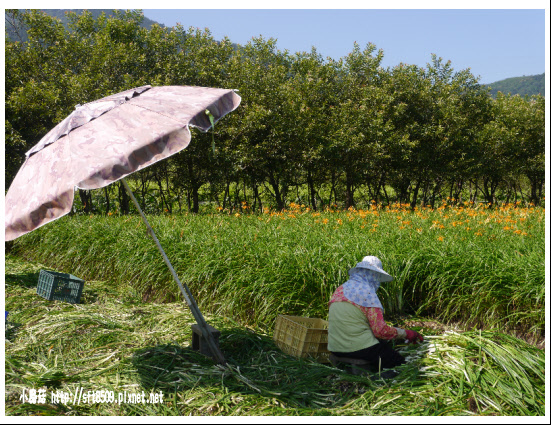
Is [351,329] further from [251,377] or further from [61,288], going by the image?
[61,288]

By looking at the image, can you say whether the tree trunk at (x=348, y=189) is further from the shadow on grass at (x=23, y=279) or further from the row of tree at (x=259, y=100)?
the shadow on grass at (x=23, y=279)

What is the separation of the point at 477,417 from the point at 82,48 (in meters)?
15.2

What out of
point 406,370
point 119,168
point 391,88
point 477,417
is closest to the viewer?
point 119,168

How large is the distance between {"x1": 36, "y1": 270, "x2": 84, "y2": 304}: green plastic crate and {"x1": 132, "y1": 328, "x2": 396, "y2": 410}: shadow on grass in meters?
2.15

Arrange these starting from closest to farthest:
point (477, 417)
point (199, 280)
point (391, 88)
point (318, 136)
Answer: point (477, 417)
point (199, 280)
point (318, 136)
point (391, 88)

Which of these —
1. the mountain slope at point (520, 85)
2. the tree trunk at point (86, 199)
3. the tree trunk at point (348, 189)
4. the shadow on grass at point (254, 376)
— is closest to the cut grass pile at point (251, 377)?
the shadow on grass at point (254, 376)

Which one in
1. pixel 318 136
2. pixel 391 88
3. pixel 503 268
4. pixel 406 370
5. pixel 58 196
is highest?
pixel 391 88

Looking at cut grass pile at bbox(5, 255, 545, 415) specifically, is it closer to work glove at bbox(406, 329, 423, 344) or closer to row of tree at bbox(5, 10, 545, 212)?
work glove at bbox(406, 329, 423, 344)

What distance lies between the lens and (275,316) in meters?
4.84

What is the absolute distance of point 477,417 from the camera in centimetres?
288

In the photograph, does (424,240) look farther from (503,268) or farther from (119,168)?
(119,168)

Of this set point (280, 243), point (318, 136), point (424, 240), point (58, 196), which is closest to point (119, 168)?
point (58, 196)

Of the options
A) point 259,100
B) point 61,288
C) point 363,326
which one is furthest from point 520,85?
point 363,326

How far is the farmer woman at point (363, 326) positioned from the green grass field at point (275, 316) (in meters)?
0.21
